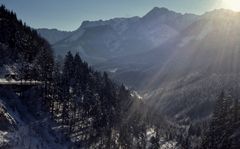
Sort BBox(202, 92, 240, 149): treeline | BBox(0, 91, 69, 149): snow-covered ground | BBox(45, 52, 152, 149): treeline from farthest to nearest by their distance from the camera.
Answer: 1. BBox(45, 52, 152, 149): treeline
2. BBox(202, 92, 240, 149): treeline
3. BBox(0, 91, 69, 149): snow-covered ground

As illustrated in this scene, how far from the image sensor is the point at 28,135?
104625 millimetres

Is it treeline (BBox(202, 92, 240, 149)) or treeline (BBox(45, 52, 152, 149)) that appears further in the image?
treeline (BBox(45, 52, 152, 149))

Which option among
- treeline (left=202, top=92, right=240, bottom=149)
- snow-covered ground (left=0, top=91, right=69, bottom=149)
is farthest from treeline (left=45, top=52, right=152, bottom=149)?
treeline (left=202, top=92, right=240, bottom=149)

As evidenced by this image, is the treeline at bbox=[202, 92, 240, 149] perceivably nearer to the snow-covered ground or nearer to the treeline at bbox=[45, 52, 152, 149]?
the treeline at bbox=[45, 52, 152, 149]

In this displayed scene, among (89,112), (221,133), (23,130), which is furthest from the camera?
(89,112)

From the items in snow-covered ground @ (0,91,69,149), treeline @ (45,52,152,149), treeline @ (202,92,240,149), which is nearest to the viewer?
snow-covered ground @ (0,91,69,149)

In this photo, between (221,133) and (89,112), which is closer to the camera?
(221,133)

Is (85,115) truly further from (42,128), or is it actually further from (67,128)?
(42,128)

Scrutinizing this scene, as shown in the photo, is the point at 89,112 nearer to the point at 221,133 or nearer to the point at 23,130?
the point at 23,130

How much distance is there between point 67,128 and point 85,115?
17.3 meters

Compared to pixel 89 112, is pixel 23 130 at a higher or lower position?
higher

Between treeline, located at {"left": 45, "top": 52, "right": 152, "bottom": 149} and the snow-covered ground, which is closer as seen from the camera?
the snow-covered ground

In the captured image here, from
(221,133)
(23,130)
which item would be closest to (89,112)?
(23,130)

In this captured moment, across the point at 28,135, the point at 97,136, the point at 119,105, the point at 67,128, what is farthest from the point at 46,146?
the point at 119,105
